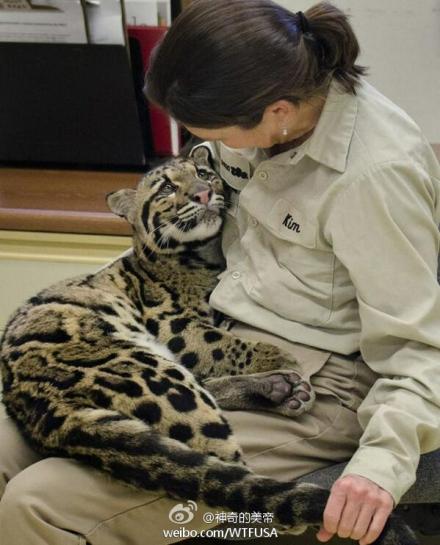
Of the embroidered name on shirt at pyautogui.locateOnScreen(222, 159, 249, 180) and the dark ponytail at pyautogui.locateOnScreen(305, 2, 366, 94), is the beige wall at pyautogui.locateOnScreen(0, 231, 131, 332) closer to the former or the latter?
the embroidered name on shirt at pyautogui.locateOnScreen(222, 159, 249, 180)

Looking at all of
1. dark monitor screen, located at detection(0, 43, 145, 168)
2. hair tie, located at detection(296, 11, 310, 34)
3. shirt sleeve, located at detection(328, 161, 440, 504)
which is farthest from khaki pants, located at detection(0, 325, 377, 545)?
dark monitor screen, located at detection(0, 43, 145, 168)

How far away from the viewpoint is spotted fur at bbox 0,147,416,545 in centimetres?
106

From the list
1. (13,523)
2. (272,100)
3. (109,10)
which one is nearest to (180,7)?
(109,10)

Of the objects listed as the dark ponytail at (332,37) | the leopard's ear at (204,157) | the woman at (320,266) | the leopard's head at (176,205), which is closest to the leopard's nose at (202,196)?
the leopard's head at (176,205)

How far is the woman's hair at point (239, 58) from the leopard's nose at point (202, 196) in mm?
371

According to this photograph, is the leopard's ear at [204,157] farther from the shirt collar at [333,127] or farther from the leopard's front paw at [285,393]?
the leopard's front paw at [285,393]

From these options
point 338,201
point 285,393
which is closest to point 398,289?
point 338,201

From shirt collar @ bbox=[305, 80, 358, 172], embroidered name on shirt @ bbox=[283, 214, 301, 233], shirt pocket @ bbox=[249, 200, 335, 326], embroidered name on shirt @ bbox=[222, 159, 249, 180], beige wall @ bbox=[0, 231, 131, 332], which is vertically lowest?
beige wall @ bbox=[0, 231, 131, 332]

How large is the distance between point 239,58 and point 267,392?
0.58 metres

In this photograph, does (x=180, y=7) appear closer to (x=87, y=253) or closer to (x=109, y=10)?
(x=109, y=10)

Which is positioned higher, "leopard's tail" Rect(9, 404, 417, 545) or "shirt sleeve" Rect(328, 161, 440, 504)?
"shirt sleeve" Rect(328, 161, 440, 504)

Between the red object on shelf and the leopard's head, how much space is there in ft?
1.36

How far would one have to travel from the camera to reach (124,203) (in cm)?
161

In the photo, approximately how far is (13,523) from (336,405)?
57 cm
